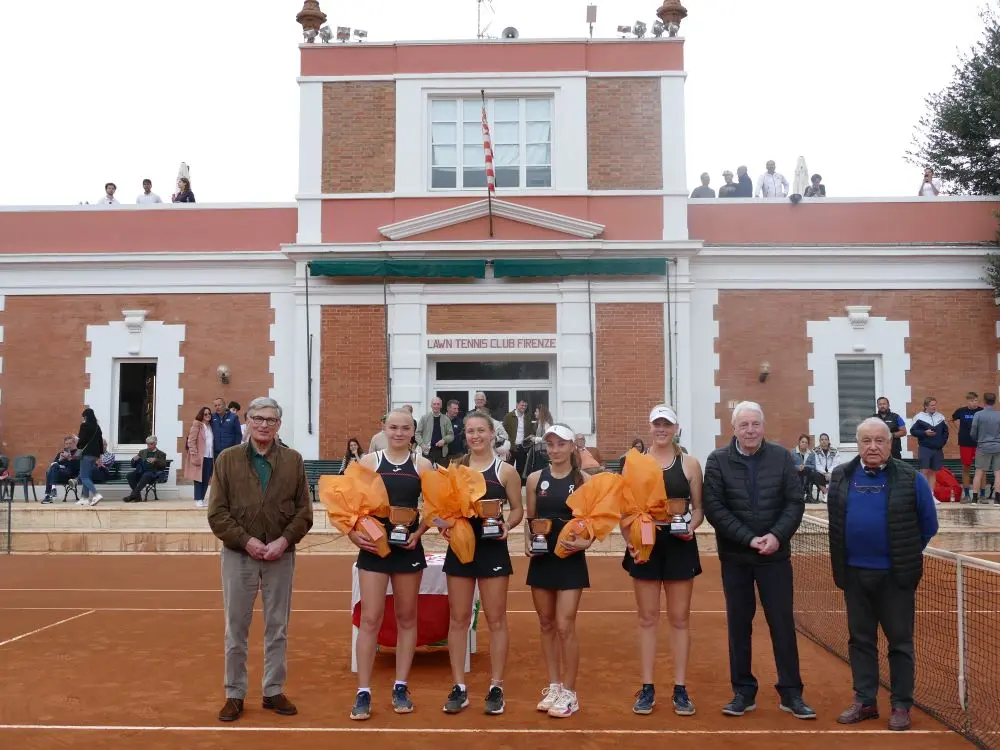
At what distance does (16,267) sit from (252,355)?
5.05 meters

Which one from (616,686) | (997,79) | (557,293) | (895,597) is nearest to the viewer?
(895,597)

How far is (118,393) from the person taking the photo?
18.2 m

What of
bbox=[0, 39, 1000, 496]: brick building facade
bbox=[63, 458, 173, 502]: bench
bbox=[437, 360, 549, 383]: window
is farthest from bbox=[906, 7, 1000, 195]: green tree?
bbox=[63, 458, 173, 502]: bench

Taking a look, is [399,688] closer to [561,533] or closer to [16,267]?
[561,533]

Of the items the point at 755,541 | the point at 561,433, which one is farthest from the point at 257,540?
the point at 755,541

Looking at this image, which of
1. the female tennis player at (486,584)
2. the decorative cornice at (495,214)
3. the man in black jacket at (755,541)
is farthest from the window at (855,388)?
the female tennis player at (486,584)

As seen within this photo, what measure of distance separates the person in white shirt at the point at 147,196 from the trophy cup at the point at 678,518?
15795 mm

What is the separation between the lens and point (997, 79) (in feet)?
64.5

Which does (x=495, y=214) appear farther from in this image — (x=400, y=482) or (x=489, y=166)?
(x=400, y=482)

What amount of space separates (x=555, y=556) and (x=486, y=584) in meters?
0.49

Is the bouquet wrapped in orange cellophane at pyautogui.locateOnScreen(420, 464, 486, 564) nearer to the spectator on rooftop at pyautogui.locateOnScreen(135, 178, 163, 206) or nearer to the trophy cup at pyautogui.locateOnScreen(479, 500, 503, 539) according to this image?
the trophy cup at pyautogui.locateOnScreen(479, 500, 503, 539)

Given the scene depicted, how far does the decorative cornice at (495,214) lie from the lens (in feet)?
56.0

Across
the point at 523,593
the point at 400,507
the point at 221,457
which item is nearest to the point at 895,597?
the point at 400,507

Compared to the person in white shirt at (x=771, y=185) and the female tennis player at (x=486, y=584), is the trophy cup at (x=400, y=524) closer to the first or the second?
the female tennis player at (x=486, y=584)
